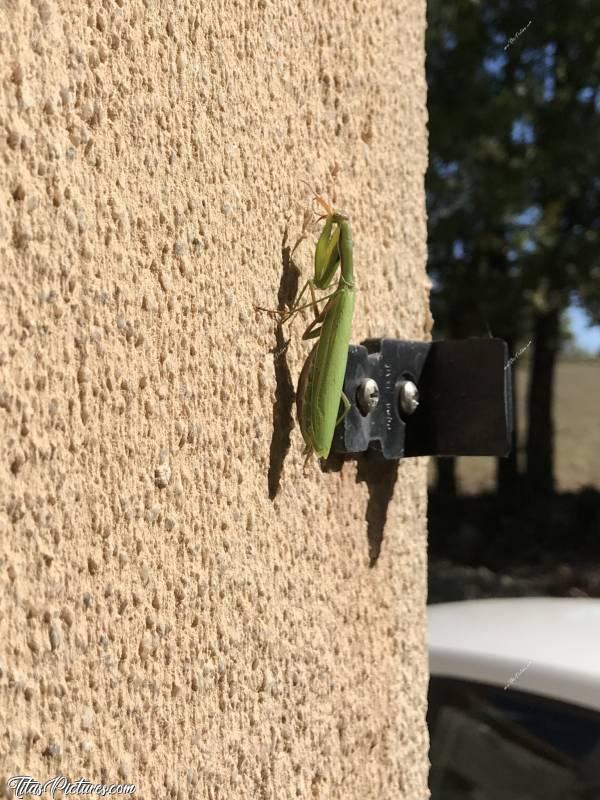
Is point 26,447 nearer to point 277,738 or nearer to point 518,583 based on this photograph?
point 277,738

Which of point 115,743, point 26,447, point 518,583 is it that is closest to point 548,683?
point 115,743

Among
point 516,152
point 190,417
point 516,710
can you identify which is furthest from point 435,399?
point 516,152

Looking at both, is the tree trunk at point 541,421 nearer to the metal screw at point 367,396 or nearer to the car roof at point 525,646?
the car roof at point 525,646

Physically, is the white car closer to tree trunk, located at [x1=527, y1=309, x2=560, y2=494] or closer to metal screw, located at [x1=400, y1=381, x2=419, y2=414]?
metal screw, located at [x1=400, y1=381, x2=419, y2=414]

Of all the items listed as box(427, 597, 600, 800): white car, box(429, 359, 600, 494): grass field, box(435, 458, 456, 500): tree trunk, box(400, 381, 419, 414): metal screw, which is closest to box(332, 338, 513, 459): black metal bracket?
box(400, 381, 419, 414): metal screw

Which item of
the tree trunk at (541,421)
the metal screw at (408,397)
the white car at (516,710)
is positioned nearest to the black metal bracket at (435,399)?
the metal screw at (408,397)

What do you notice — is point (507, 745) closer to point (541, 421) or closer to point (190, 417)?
point (190, 417)
